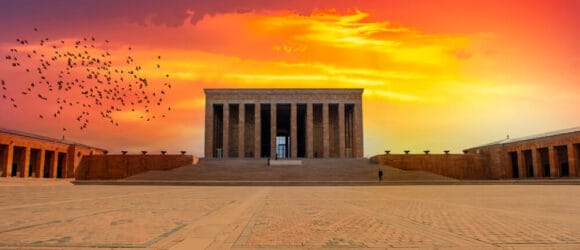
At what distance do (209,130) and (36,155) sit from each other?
19417mm

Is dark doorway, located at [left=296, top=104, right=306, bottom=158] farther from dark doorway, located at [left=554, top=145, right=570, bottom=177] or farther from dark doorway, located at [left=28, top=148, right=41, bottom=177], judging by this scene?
dark doorway, located at [left=28, top=148, right=41, bottom=177]

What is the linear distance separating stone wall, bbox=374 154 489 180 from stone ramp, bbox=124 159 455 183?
11.9 ft

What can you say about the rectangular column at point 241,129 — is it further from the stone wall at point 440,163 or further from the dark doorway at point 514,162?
the dark doorway at point 514,162

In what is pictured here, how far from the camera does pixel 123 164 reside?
143 feet

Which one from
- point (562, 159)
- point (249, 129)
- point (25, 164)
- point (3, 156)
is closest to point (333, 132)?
point (249, 129)

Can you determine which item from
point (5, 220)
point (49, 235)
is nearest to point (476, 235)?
point (49, 235)

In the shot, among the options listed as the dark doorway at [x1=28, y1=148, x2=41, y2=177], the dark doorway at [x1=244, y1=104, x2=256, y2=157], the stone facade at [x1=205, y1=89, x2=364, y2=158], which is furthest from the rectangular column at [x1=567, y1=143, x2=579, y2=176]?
the dark doorway at [x1=28, y1=148, x2=41, y2=177]

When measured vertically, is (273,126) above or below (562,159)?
above

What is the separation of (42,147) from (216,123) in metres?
19.8

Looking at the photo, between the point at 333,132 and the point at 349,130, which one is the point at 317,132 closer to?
the point at 333,132

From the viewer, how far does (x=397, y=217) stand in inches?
321

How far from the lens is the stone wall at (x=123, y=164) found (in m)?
42.2

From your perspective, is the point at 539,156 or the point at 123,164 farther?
the point at 539,156

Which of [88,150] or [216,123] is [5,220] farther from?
[88,150]
